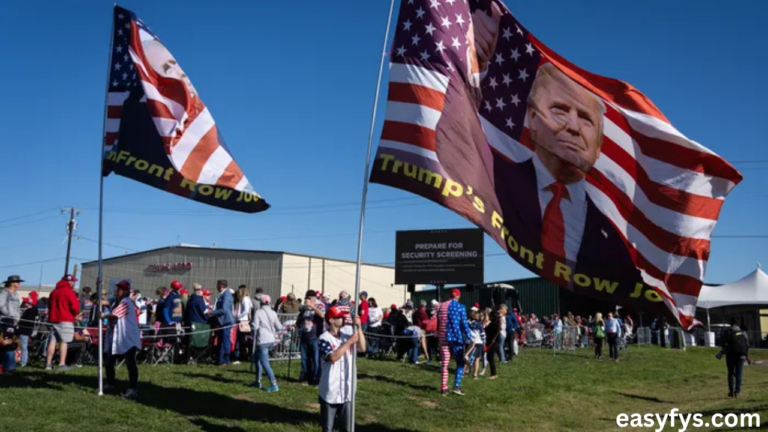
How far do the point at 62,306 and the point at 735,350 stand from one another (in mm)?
16494

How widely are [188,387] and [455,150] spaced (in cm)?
815

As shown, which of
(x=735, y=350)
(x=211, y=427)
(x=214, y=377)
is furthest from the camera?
(x=735, y=350)

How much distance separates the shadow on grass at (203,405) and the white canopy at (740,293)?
3760cm

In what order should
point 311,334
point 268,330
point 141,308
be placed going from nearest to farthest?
point 268,330
point 311,334
point 141,308

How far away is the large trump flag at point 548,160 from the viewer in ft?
26.0

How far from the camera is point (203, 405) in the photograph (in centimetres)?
1251

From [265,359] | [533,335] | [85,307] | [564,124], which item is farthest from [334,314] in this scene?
[533,335]

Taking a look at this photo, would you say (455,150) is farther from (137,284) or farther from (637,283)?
(137,284)

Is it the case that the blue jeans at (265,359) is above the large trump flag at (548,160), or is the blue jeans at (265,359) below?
below

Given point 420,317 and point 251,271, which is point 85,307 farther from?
point 251,271

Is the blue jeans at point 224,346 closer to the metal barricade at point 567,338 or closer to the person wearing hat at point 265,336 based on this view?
the person wearing hat at point 265,336

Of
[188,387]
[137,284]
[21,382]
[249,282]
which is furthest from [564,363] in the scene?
[137,284]

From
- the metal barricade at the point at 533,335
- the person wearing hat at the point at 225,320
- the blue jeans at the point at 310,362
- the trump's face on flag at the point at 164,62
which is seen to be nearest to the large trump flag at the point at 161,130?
the trump's face on flag at the point at 164,62

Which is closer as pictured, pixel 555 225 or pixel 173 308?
pixel 555 225
